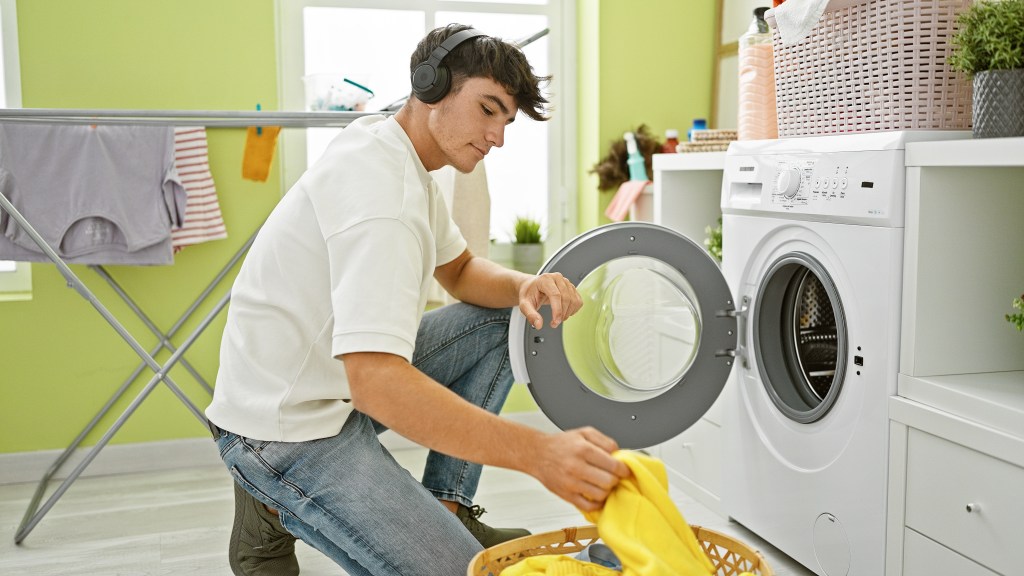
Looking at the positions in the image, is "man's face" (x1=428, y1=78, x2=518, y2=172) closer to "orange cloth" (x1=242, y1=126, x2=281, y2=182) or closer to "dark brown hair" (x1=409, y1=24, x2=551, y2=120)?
"dark brown hair" (x1=409, y1=24, x2=551, y2=120)

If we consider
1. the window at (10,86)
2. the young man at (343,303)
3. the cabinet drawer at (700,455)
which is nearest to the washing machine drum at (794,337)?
the cabinet drawer at (700,455)

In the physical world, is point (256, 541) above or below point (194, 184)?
below

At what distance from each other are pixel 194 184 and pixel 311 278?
1.41 metres

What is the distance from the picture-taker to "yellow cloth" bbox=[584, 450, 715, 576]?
118cm

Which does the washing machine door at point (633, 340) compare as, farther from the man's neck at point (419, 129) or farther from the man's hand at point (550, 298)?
the man's neck at point (419, 129)

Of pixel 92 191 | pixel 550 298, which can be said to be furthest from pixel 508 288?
pixel 92 191

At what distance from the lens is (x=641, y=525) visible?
1.19 metres

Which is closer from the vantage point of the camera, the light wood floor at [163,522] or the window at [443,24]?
the light wood floor at [163,522]

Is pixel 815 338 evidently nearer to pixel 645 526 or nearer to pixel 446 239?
pixel 446 239

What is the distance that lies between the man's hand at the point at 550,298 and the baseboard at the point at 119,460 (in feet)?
3.59

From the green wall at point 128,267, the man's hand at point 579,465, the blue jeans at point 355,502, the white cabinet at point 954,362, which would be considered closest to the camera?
the man's hand at point 579,465

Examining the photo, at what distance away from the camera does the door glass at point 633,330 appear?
191 cm

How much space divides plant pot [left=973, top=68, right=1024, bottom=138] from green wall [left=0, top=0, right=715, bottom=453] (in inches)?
79.8

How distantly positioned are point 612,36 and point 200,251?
1.51m
